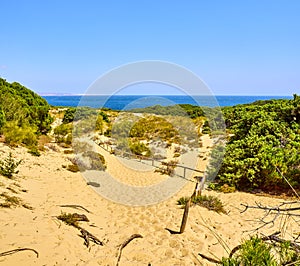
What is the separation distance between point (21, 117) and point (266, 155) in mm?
12307

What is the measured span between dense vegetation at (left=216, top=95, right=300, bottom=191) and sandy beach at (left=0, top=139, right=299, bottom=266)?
3.10ft

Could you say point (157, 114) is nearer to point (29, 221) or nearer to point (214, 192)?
point (214, 192)

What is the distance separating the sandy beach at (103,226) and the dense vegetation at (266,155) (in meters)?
0.94

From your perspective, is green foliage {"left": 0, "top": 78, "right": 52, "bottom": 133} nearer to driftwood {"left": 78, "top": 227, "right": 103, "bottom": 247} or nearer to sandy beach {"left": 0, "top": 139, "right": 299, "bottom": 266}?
sandy beach {"left": 0, "top": 139, "right": 299, "bottom": 266}

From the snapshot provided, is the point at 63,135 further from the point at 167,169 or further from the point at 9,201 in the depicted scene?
the point at 9,201

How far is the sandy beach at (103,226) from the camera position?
4676mm

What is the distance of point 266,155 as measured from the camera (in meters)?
10.5

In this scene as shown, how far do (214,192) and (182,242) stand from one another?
4.61 meters

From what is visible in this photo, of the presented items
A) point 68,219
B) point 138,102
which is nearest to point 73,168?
point 138,102

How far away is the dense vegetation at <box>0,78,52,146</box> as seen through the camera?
12516mm

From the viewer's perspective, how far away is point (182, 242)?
19.5 ft

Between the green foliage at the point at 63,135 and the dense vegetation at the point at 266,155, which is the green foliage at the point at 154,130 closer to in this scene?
the green foliage at the point at 63,135

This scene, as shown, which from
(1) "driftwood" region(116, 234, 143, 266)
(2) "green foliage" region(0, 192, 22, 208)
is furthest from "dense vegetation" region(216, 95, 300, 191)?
(2) "green foliage" region(0, 192, 22, 208)

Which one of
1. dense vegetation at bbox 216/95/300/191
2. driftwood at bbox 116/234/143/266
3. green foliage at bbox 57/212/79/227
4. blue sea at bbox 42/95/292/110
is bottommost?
driftwood at bbox 116/234/143/266
